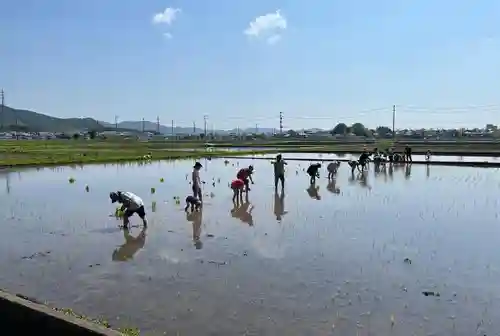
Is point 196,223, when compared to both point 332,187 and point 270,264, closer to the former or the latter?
point 270,264

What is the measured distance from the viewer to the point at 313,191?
1908 centimetres

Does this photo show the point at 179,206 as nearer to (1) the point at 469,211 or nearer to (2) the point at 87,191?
(2) the point at 87,191

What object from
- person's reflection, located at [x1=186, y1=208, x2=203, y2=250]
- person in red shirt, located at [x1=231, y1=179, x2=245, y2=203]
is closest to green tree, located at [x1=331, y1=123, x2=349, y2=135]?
person in red shirt, located at [x1=231, y1=179, x2=245, y2=203]

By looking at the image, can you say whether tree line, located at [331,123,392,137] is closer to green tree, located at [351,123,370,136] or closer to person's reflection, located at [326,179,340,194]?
green tree, located at [351,123,370,136]

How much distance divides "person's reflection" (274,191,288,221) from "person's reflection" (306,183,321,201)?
1022mm

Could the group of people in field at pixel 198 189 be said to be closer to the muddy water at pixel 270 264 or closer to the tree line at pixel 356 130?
the muddy water at pixel 270 264

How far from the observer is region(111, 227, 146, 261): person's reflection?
927cm

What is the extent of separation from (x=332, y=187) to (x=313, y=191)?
1.59 m

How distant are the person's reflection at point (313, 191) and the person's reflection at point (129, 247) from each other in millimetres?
7538

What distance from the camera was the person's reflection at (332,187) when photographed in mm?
19078

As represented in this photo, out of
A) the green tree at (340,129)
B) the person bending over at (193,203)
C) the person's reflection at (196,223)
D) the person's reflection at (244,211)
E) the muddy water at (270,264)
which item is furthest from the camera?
the green tree at (340,129)

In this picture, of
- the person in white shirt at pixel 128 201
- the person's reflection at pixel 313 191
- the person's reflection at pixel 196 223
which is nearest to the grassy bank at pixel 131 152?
the person's reflection at pixel 313 191

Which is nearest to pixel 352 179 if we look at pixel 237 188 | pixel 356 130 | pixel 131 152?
pixel 237 188

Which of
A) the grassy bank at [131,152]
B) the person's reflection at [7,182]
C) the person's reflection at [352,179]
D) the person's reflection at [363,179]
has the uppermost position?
the grassy bank at [131,152]
